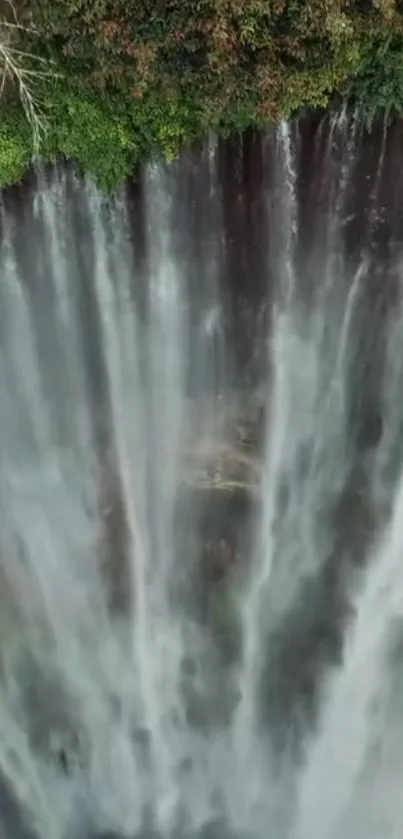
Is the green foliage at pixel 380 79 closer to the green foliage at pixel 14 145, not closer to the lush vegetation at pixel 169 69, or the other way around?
the lush vegetation at pixel 169 69

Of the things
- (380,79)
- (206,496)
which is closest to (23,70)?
(380,79)

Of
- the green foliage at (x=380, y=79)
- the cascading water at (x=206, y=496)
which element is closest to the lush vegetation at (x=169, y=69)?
the green foliage at (x=380, y=79)

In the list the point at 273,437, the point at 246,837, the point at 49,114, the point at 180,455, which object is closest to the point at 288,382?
the point at 273,437

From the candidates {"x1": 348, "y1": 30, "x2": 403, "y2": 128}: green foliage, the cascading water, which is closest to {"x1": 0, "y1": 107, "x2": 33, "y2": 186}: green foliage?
the cascading water

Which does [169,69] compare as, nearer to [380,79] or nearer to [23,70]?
[23,70]

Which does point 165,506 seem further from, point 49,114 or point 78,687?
point 49,114

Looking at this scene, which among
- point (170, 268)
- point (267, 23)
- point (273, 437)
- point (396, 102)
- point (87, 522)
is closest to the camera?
point (267, 23)
